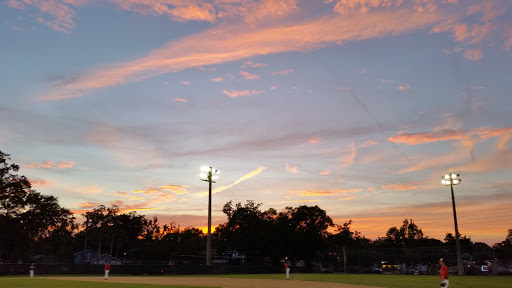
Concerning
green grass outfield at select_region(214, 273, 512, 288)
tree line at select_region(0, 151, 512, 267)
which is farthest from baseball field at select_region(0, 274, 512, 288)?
tree line at select_region(0, 151, 512, 267)

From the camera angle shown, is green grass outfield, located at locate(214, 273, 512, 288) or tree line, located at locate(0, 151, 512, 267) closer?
green grass outfield, located at locate(214, 273, 512, 288)

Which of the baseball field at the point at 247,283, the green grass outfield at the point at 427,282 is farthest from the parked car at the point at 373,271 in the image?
the baseball field at the point at 247,283

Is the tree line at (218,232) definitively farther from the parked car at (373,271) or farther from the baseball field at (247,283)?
the baseball field at (247,283)

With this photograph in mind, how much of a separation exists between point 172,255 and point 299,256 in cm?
5005

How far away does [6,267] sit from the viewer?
5241 centimetres

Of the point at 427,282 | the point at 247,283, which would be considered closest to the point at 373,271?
the point at 427,282

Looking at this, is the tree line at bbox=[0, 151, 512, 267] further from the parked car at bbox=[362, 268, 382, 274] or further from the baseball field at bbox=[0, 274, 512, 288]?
the baseball field at bbox=[0, 274, 512, 288]

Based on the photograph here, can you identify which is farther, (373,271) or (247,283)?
(373,271)

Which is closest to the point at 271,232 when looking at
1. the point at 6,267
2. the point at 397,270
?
the point at 397,270

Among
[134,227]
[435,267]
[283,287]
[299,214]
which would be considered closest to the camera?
[283,287]

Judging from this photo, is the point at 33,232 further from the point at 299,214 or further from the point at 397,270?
the point at 397,270

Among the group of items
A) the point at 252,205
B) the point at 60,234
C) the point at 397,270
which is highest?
the point at 252,205

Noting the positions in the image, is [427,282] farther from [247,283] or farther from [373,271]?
[373,271]

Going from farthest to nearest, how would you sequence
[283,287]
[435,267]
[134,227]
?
1. [134,227]
2. [435,267]
3. [283,287]
